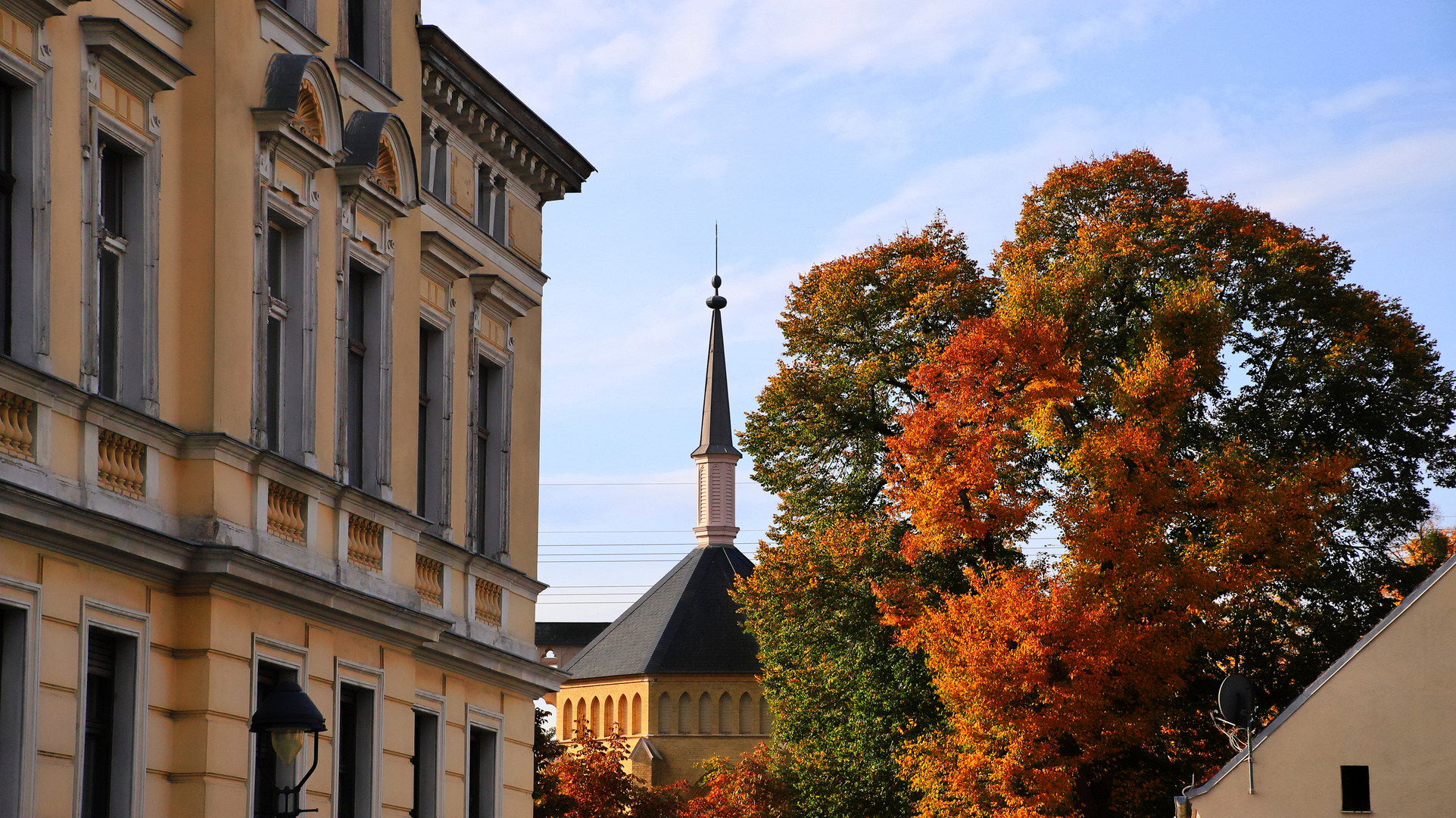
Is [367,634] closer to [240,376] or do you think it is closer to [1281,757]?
[240,376]

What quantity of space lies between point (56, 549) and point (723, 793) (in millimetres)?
50659

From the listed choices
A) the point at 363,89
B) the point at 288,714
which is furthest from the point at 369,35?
the point at 288,714

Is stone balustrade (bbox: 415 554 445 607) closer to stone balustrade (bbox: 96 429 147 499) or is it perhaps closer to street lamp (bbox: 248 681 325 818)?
stone balustrade (bbox: 96 429 147 499)

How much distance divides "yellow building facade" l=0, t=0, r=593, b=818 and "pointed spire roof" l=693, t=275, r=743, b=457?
75330 millimetres

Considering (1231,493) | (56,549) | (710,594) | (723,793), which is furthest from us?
(710,594)

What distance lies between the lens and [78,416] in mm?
12648

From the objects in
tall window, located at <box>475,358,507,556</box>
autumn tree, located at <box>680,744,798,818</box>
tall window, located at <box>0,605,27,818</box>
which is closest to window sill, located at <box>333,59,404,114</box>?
tall window, located at <box>475,358,507,556</box>

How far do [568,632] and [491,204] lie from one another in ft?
304

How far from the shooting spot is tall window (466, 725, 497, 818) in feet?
69.7

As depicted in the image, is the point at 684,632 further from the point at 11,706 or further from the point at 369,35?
the point at 11,706

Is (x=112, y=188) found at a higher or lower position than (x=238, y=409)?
higher

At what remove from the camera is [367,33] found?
59.9ft

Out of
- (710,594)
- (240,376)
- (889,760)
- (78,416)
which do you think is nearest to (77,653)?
(78,416)

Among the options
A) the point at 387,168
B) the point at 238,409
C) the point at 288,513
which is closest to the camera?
the point at 238,409
